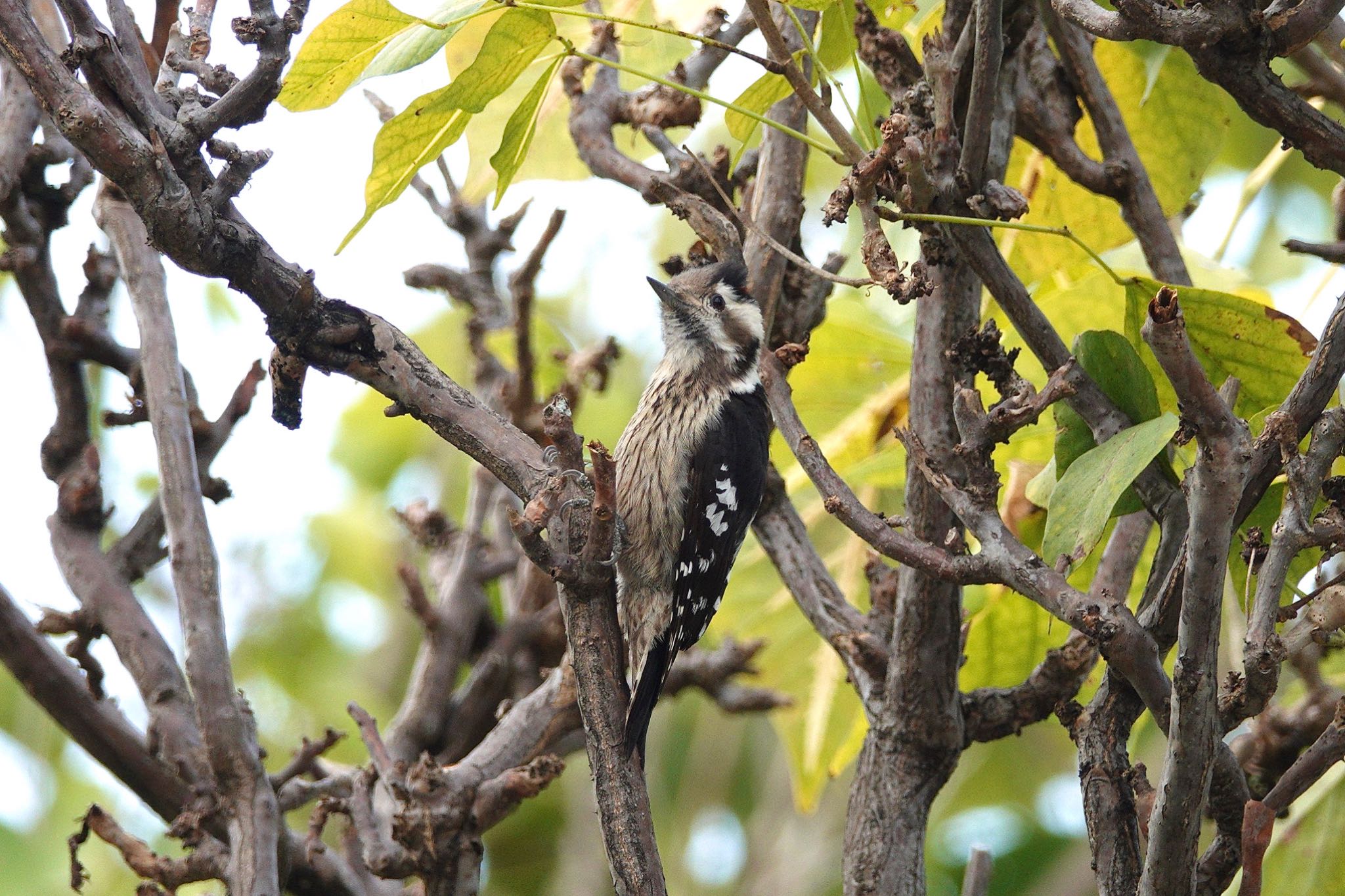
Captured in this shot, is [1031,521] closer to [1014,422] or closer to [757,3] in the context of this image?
[1014,422]

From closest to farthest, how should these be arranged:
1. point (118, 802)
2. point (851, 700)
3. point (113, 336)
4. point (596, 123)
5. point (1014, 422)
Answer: point (1014, 422), point (113, 336), point (596, 123), point (851, 700), point (118, 802)

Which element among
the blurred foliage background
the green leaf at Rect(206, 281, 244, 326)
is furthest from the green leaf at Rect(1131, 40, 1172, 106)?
the green leaf at Rect(206, 281, 244, 326)

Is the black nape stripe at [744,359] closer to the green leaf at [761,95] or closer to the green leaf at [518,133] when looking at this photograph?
the green leaf at [761,95]

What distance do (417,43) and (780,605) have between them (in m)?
2.13

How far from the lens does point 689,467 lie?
3.56 m

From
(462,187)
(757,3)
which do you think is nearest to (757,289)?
(462,187)

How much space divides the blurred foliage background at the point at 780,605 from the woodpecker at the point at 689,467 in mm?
236

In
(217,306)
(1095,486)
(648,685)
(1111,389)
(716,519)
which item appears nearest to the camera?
(1095,486)

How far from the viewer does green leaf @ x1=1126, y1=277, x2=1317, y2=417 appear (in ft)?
6.81

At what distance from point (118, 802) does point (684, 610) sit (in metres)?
3.42

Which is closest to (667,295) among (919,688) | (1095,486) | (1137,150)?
(1137,150)

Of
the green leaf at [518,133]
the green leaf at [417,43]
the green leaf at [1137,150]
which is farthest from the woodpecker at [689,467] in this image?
the green leaf at [417,43]

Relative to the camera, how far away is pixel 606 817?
6.72 feet

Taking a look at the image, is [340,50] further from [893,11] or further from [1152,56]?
[1152,56]
